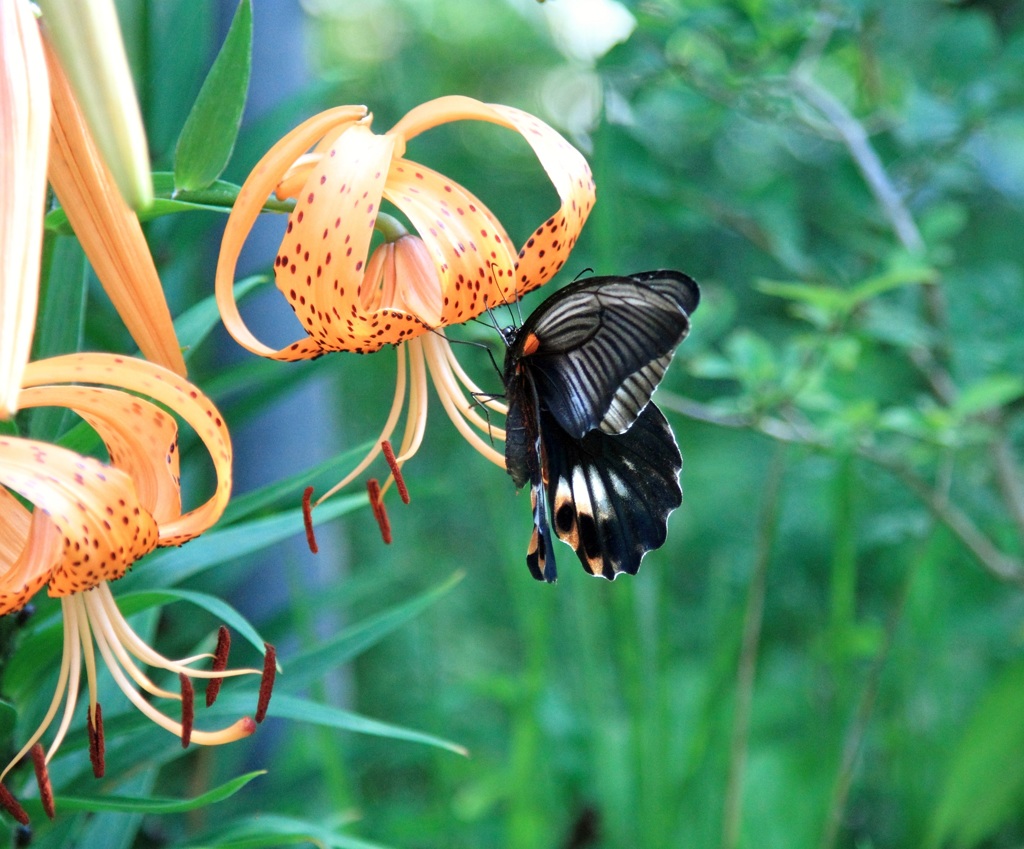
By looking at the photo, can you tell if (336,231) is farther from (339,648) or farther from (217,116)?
(339,648)

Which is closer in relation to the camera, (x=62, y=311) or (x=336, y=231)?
(x=336, y=231)

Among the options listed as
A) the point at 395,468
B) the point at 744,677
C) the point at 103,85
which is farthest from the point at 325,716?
the point at 744,677

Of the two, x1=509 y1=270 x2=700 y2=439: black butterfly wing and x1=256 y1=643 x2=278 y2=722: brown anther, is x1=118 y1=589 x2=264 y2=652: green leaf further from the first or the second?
x1=509 y1=270 x2=700 y2=439: black butterfly wing

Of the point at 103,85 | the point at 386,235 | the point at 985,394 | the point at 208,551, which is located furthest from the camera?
the point at 985,394

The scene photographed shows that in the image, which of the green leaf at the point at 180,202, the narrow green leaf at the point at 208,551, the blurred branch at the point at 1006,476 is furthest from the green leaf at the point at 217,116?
the blurred branch at the point at 1006,476

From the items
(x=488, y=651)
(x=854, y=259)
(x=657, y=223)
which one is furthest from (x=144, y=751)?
(x=488, y=651)

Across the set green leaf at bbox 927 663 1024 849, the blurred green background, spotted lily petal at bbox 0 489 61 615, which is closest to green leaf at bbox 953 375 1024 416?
the blurred green background

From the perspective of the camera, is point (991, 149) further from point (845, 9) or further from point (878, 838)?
point (878, 838)
